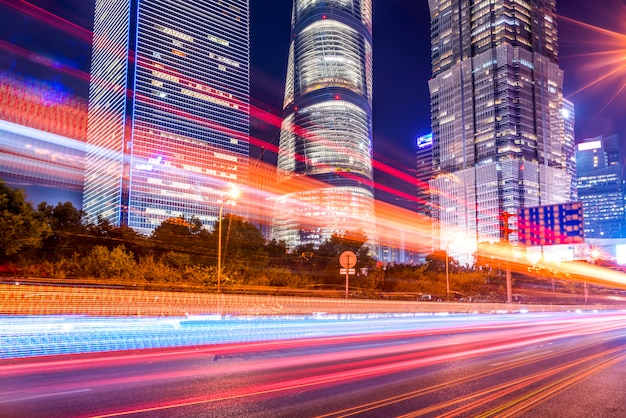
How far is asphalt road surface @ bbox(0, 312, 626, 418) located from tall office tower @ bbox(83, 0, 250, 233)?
150 metres

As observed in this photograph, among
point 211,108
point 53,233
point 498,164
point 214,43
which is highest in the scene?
point 214,43

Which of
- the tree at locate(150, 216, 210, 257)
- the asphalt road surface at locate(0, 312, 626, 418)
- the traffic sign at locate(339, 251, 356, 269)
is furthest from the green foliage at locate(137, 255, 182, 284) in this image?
the asphalt road surface at locate(0, 312, 626, 418)

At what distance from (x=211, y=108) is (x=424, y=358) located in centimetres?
18602

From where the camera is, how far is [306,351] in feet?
48.1

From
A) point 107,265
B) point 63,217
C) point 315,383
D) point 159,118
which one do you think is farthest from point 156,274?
point 159,118

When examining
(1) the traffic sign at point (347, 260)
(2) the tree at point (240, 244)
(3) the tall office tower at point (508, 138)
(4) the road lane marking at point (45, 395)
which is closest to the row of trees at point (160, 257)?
(2) the tree at point (240, 244)

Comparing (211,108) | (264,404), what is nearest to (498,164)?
(211,108)

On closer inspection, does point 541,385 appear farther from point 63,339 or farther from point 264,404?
point 63,339

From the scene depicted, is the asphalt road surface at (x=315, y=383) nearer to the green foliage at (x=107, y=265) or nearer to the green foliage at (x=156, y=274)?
the green foliage at (x=156, y=274)

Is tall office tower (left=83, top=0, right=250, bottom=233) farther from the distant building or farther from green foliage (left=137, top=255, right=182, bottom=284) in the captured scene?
green foliage (left=137, top=255, right=182, bottom=284)

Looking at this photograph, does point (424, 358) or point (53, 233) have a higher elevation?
point (53, 233)

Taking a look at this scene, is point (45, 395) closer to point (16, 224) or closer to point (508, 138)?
point (16, 224)

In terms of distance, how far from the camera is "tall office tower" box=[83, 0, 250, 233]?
158625 mm

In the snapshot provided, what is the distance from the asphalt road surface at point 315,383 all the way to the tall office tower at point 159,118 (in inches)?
5922
